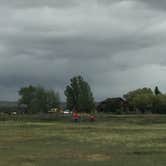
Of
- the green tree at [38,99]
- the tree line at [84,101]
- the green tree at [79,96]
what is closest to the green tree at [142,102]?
the tree line at [84,101]

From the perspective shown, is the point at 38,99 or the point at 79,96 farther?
the point at 38,99

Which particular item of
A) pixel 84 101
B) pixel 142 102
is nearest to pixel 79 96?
pixel 84 101

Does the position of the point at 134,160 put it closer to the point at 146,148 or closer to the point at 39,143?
the point at 146,148

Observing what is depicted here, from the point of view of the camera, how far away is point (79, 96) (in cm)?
15412

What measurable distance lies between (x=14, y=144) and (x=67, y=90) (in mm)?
121799

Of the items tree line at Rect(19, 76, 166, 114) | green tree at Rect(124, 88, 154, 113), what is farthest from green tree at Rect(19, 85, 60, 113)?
green tree at Rect(124, 88, 154, 113)

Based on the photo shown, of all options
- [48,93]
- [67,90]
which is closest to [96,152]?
[67,90]

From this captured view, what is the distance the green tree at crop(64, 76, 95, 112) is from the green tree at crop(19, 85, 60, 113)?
11021mm

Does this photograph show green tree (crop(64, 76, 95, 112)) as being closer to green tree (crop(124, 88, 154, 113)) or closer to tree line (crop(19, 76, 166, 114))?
tree line (crop(19, 76, 166, 114))

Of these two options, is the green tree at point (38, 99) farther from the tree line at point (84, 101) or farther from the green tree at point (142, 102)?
the green tree at point (142, 102)

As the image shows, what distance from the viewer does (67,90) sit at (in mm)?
160000

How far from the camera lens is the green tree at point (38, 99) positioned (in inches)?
6599

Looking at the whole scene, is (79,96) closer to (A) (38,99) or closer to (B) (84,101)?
(B) (84,101)

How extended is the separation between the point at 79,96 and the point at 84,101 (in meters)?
3.02
